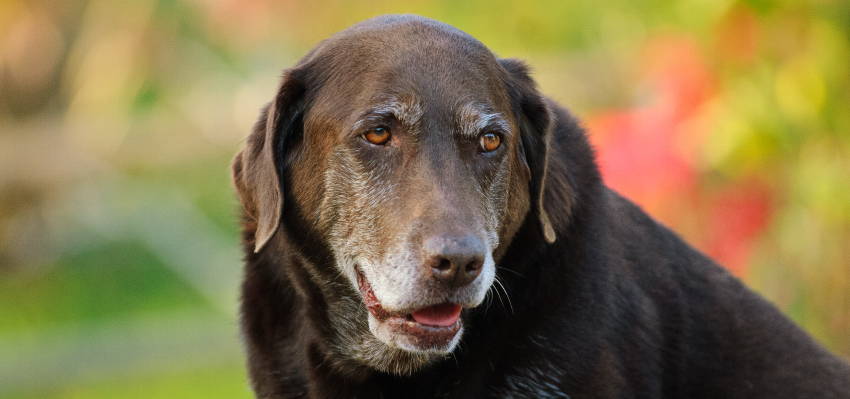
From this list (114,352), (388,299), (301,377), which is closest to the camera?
(388,299)

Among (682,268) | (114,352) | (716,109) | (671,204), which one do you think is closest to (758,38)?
(716,109)

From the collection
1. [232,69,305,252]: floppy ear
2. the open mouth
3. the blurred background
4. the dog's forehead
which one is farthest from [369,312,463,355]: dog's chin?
the blurred background

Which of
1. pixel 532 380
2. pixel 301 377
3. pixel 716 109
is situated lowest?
pixel 301 377

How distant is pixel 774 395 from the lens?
437 cm

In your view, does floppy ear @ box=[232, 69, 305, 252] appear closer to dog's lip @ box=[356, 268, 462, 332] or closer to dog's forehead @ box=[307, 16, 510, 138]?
dog's forehead @ box=[307, 16, 510, 138]

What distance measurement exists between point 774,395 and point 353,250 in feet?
5.31

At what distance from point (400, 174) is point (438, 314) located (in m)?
0.44

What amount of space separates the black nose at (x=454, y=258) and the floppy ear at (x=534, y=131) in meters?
0.52

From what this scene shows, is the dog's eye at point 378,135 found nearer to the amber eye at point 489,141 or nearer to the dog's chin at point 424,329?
the amber eye at point 489,141

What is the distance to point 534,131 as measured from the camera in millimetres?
4121

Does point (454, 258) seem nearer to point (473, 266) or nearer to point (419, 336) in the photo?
point (473, 266)

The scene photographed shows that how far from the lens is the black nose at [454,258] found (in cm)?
352

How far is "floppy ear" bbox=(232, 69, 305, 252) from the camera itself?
393 cm

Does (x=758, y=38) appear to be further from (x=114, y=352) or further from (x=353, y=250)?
(x=114, y=352)
